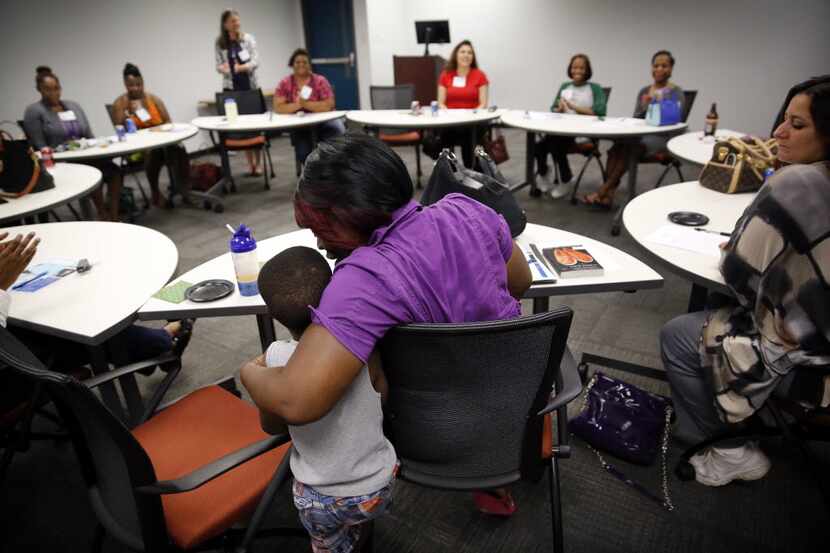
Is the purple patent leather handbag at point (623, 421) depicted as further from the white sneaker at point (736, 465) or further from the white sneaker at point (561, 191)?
the white sneaker at point (561, 191)

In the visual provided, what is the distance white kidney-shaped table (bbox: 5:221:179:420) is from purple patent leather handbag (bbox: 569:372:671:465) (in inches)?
61.3

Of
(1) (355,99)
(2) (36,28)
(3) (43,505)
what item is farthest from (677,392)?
(1) (355,99)

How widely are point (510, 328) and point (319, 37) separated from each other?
812 cm

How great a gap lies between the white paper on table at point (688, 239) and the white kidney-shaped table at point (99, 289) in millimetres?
1733

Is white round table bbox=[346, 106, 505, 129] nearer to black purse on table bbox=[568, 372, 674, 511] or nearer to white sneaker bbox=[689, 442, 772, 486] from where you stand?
black purse on table bbox=[568, 372, 674, 511]

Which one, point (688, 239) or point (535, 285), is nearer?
point (535, 285)

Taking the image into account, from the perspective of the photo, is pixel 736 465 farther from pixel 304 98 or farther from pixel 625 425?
pixel 304 98

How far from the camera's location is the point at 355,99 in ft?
26.4

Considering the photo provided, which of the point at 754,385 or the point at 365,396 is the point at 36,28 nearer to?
the point at 365,396

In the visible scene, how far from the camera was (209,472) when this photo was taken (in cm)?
104

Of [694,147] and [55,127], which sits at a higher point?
[55,127]

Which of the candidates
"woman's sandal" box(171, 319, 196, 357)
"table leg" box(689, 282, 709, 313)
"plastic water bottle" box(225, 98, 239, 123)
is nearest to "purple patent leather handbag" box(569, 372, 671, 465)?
"table leg" box(689, 282, 709, 313)

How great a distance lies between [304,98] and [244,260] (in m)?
4.09

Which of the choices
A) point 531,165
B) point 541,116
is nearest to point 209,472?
point 531,165
